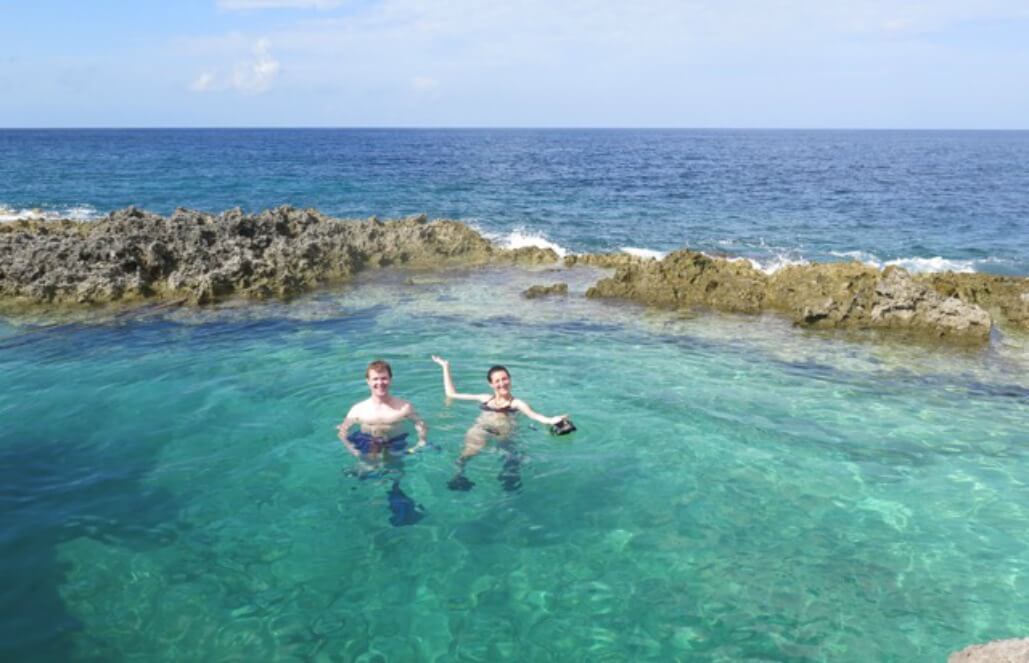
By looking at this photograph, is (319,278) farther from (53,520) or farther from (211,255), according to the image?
(53,520)

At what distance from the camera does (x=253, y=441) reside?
9.68 metres

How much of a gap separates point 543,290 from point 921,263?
14183 millimetres

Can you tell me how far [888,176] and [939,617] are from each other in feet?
197

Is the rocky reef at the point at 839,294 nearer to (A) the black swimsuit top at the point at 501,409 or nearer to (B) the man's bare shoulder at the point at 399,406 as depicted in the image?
(A) the black swimsuit top at the point at 501,409

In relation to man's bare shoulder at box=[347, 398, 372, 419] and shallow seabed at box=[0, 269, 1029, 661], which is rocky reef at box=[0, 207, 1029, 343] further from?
man's bare shoulder at box=[347, 398, 372, 419]

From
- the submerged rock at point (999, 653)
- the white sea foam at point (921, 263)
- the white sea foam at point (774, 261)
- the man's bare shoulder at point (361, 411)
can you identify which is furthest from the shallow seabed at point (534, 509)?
the white sea foam at point (921, 263)

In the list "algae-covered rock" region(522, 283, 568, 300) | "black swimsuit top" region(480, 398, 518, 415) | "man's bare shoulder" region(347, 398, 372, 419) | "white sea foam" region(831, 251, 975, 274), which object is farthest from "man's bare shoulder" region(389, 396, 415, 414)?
"white sea foam" region(831, 251, 975, 274)

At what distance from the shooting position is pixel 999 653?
4391 millimetres

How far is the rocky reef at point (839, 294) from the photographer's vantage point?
47.5ft

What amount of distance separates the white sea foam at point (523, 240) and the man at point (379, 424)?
15.2 m

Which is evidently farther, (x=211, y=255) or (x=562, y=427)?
(x=211, y=255)

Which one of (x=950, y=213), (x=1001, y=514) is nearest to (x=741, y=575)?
(x=1001, y=514)

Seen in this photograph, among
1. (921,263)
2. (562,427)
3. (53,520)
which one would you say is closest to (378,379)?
(562,427)

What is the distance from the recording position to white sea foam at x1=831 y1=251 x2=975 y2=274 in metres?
22.5
